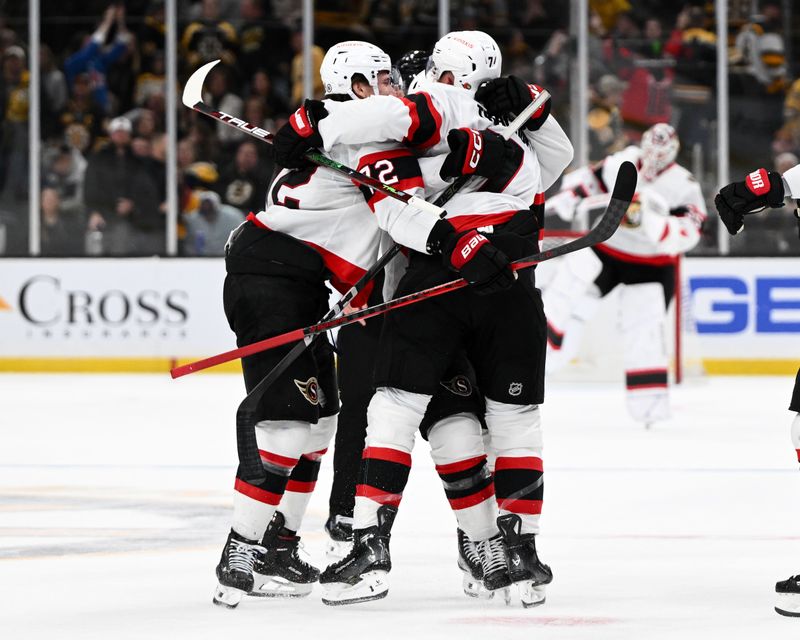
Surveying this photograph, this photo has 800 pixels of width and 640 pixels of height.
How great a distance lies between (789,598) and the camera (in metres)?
2.83

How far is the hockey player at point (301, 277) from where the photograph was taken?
2.94 metres

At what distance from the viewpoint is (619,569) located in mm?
3326

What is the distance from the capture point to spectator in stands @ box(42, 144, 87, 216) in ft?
31.3

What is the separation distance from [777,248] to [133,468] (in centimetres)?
521

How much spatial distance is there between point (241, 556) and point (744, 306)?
6.11 metres

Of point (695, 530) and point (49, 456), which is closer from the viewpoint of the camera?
point (695, 530)

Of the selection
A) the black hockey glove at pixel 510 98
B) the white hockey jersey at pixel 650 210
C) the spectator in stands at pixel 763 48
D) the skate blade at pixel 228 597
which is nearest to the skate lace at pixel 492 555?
the skate blade at pixel 228 597

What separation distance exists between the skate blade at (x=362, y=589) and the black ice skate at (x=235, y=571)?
158 mm

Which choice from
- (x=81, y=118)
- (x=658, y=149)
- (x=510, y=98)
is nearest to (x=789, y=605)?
(x=510, y=98)

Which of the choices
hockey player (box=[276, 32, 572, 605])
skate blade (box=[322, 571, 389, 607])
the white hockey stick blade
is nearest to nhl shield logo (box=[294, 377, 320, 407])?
hockey player (box=[276, 32, 572, 605])

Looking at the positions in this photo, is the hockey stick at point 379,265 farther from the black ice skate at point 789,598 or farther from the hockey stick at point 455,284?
the black ice skate at point 789,598

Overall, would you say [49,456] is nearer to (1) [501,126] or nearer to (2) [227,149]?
(1) [501,126]

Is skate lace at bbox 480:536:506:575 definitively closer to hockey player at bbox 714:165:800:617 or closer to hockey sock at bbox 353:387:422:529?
hockey sock at bbox 353:387:422:529

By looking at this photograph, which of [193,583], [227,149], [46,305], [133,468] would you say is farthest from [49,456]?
[227,149]
